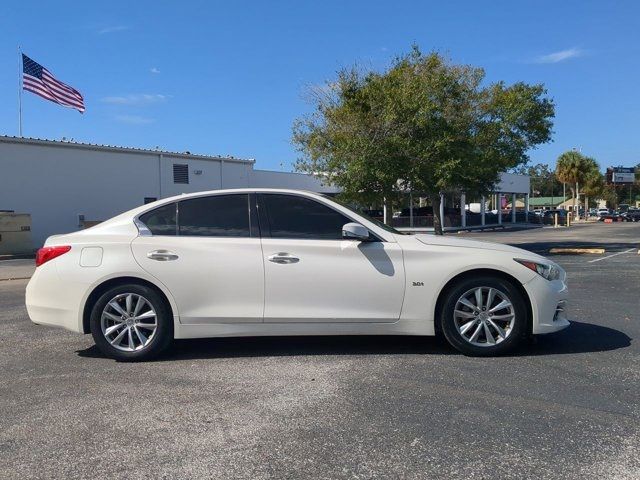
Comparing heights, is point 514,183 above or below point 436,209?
above

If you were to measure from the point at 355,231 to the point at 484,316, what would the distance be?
1416mm

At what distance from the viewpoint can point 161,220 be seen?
19.5 feet

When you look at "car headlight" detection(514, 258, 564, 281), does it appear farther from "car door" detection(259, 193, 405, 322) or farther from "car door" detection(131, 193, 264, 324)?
"car door" detection(131, 193, 264, 324)

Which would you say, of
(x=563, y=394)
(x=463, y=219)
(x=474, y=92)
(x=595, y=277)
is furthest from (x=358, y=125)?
(x=463, y=219)

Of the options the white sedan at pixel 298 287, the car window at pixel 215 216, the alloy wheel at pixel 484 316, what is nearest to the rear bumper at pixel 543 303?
the white sedan at pixel 298 287

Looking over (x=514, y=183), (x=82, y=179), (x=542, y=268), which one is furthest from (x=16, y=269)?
(x=514, y=183)

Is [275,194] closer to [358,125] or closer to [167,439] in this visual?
[167,439]

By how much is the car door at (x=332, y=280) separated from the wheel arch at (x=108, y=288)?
0.99 meters

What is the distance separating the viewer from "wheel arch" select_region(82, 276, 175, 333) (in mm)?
5699

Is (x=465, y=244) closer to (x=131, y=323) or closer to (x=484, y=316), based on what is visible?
(x=484, y=316)

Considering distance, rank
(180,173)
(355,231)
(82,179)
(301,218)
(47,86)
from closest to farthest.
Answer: (355,231) → (301,218) → (47,86) → (82,179) → (180,173)

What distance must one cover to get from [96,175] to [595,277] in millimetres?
22666

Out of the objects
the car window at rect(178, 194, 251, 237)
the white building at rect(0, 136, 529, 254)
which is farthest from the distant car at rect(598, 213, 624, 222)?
the car window at rect(178, 194, 251, 237)

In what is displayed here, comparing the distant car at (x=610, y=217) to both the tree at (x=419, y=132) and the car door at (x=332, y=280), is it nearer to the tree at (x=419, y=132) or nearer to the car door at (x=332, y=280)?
the tree at (x=419, y=132)
